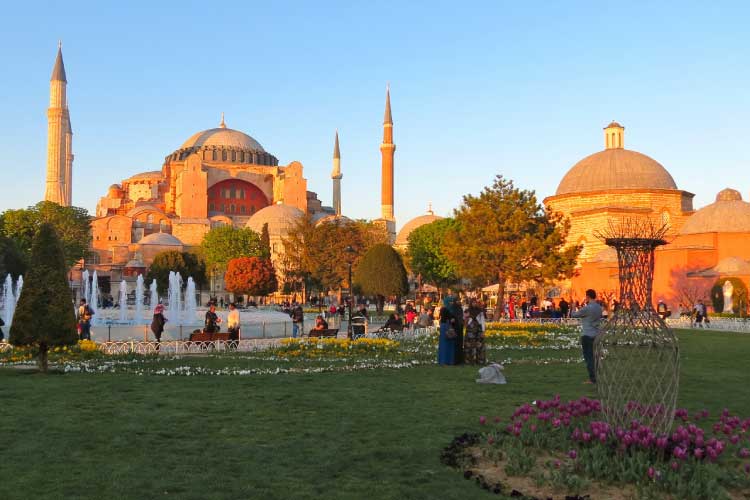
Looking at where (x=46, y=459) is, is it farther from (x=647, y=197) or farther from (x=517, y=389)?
(x=647, y=197)

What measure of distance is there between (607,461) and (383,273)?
28.2 m

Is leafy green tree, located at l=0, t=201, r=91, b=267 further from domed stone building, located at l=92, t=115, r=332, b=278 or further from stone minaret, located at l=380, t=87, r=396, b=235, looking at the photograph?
stone minaret, located at l=380, t=87, r=396, b=235

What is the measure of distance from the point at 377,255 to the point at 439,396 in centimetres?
2508

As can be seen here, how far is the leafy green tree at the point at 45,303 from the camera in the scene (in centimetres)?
990

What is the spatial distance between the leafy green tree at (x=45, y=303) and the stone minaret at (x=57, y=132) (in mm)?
55385

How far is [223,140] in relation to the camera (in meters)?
81.4

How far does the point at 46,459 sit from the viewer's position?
5250 millimetres

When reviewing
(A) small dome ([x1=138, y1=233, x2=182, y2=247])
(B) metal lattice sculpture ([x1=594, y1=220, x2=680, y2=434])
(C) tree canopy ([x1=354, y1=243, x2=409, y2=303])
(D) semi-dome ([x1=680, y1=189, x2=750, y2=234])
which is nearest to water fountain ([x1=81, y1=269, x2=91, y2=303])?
(A) small dome ([x1=138, y1=233, x2=182, y2=247])

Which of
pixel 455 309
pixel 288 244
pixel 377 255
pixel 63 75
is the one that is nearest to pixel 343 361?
pixel 455 309

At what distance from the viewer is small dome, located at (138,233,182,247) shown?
6300 centimetres

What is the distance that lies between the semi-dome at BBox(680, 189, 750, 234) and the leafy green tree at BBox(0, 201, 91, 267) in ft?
110

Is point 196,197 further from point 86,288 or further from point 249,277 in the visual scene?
point 86,288

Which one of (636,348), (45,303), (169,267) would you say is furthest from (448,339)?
(169,267)

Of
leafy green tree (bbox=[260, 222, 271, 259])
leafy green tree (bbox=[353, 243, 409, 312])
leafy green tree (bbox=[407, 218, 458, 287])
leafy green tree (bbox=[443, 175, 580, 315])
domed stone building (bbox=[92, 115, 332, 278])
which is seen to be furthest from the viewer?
domed stone building (bbox=[92, 115, 332, 278])
